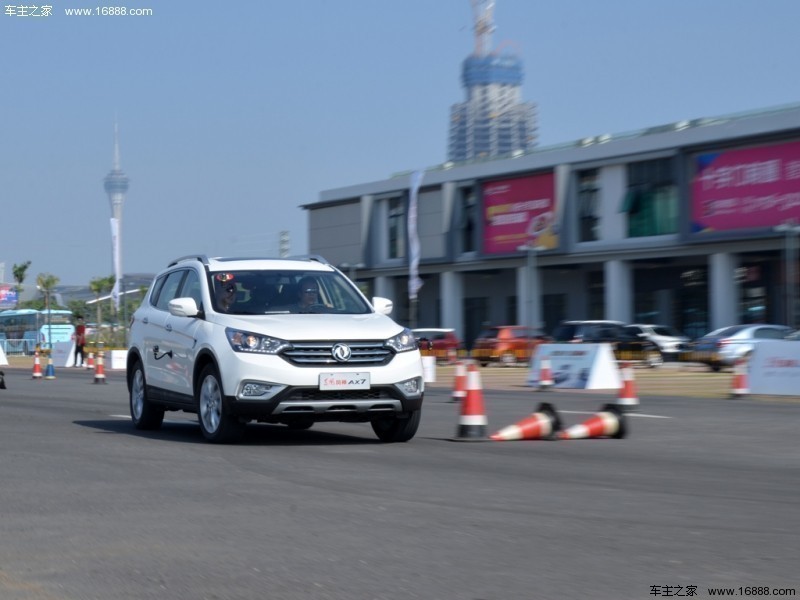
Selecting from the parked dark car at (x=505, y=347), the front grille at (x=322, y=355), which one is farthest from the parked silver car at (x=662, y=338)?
the front grille at (x=322, y=355)

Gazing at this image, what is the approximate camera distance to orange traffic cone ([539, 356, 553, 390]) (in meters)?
26.5

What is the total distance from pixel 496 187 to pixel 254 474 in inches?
2107

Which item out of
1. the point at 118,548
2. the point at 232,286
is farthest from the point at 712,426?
the point at 118,548

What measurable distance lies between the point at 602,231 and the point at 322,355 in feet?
152

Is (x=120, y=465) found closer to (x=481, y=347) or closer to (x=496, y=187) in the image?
(x=481, y=347)

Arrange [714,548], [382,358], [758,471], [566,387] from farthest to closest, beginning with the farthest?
1. [566,387]
2. [382,358]
3. [758,471]
4. [714,548]

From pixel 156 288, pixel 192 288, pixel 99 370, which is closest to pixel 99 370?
pixel 99 370

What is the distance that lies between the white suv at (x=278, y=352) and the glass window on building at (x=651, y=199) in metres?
41.6

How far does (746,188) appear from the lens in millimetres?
49000

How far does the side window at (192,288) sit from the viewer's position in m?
12.5

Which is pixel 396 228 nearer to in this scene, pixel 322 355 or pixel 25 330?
pixel 25 330

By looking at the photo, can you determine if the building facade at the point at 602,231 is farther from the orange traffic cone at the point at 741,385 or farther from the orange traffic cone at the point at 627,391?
the orange traffic cone at the point at 627,391

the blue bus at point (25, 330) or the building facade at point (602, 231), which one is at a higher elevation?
the building facade at point (602, 231)

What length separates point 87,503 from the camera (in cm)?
797
